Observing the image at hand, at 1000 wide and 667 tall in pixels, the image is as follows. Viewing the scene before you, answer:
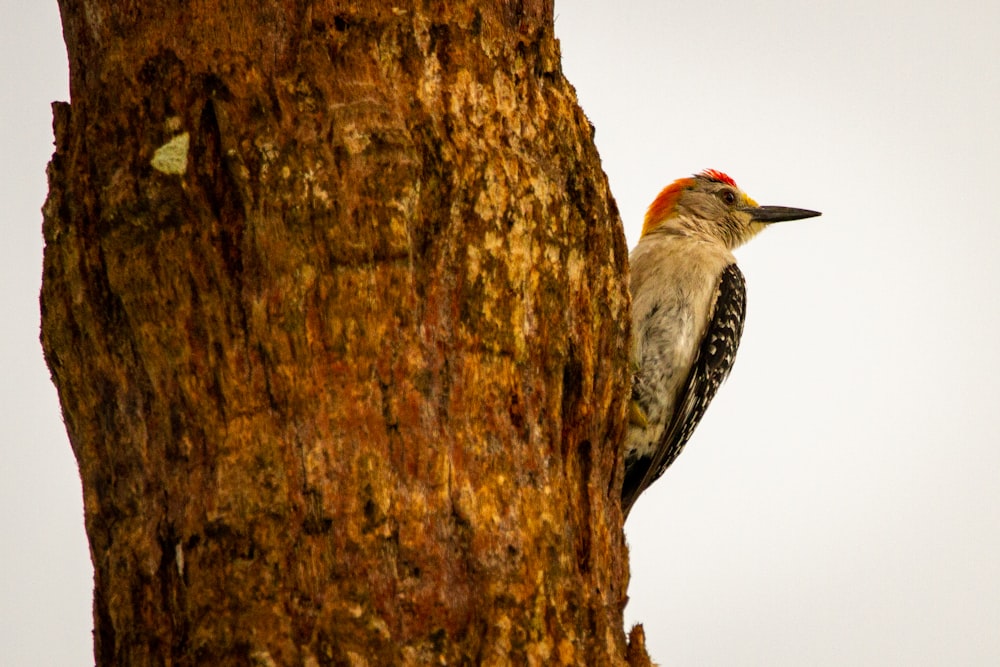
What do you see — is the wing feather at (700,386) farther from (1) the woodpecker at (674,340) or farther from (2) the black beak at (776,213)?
(2) the black beak at (776,213)

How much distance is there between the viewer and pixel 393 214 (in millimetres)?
3055

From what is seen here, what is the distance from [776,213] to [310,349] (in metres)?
5.10

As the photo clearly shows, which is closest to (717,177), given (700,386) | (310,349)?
(700,386)

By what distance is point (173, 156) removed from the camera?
305 centimetres

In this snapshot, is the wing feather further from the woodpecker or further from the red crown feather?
the red crown feather

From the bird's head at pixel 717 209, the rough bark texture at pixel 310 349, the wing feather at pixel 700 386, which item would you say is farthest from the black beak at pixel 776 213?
the rough bark texture at pixel 310 349

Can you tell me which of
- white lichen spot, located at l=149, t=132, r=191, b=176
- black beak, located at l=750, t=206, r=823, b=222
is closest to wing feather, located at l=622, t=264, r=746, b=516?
black beak, located at l=750, t=206, r=823, b=222

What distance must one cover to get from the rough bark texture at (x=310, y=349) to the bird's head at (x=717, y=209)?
4046 mm

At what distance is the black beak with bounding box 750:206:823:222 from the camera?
7402 millimetres

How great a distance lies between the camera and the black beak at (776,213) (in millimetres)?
7402

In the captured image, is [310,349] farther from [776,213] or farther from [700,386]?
[776,213]

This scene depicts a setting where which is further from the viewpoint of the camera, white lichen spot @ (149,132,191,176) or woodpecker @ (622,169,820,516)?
woodpecker @ (622,169,820,516)

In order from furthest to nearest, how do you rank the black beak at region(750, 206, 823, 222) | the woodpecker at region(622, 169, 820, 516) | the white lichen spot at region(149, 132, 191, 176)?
the black beak at region(750, 206, 823, 222) < the woodpecker at region(622, 169, 820, 516) < the white lichen spot at region(149, 132, 191, 176)

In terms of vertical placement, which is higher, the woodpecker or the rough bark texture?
the woodpecker
